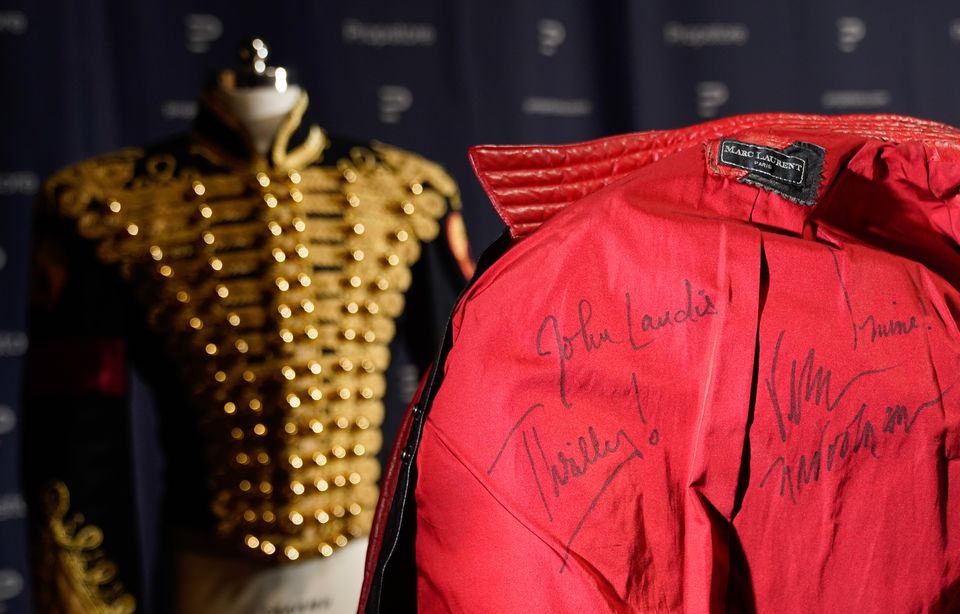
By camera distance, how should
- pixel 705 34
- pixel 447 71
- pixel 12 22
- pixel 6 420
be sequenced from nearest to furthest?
1. pixel 12 22
2. pixel 6 420
3. pixel 447 71
4. pixel 705 34

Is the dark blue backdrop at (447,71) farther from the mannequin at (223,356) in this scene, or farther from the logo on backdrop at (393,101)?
the mannequin at (223,356)

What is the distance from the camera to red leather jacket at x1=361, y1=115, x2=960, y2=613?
0.47 m

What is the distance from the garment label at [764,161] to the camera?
48 centimetres

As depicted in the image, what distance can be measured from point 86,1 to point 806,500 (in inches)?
55.5

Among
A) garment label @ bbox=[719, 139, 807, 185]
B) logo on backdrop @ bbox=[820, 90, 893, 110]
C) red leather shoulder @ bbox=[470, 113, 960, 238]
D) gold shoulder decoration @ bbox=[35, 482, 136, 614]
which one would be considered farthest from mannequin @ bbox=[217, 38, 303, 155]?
logo on backdrop @ bbox=[820, 90, 893, 110]

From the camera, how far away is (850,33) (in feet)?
6.24

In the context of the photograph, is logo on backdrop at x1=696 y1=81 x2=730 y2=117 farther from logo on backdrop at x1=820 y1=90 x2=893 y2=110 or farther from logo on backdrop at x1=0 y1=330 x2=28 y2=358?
logo on backdrop at x1=0 y1=330 x2=28 y2=358

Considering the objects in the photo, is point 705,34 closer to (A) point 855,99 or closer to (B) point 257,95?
(A) point 855,99

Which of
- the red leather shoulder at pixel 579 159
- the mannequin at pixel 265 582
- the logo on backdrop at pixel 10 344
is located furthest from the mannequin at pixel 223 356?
the logo on backdrop at pixel 10 344

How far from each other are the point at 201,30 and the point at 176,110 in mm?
140

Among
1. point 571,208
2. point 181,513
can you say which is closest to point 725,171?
point 571,208

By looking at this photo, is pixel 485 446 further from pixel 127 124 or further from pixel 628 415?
pixel 127 124

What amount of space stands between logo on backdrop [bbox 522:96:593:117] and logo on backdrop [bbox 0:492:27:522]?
1105 millimetres

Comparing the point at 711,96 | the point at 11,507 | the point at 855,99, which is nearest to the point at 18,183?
the point at 11,507
